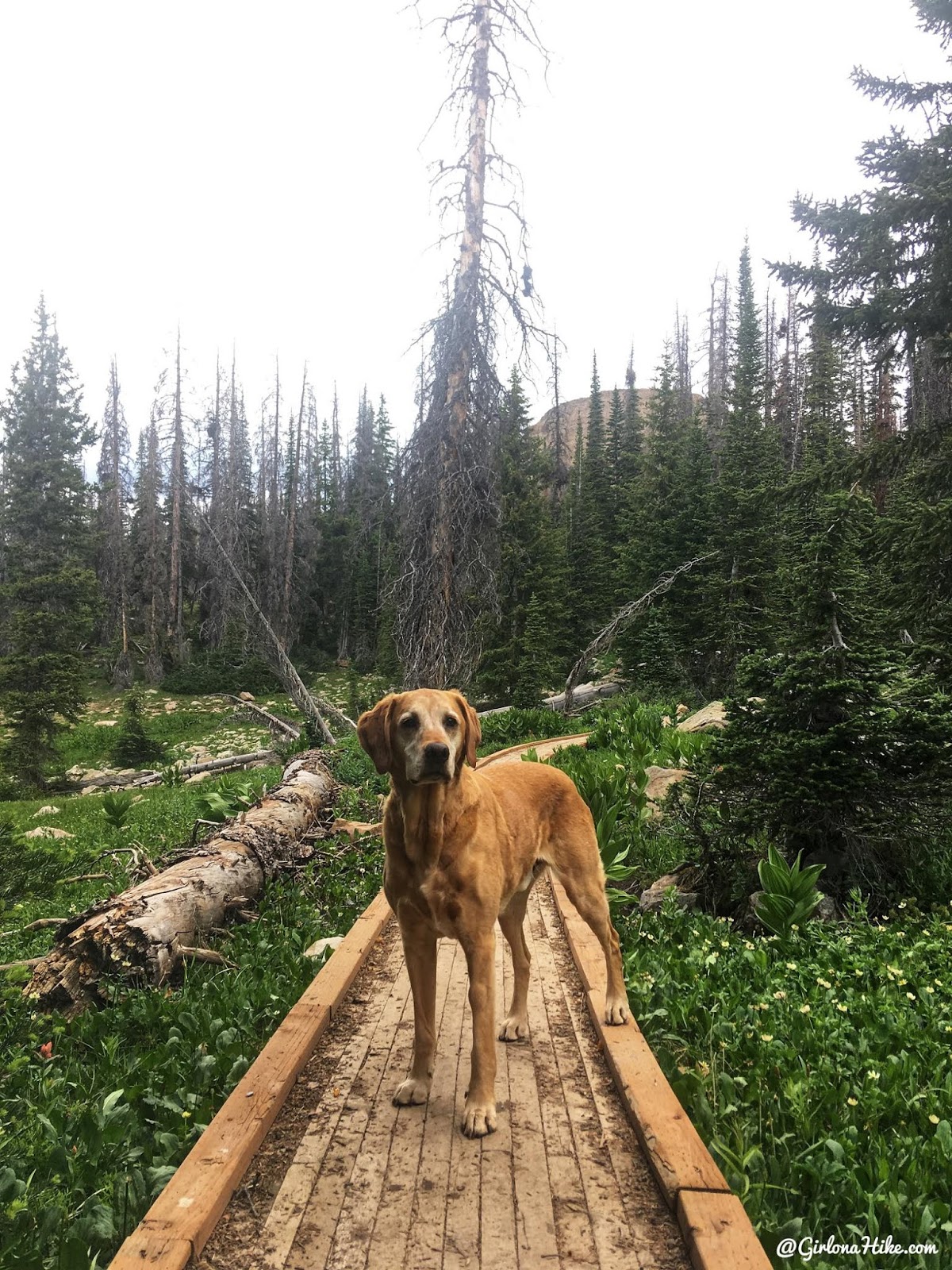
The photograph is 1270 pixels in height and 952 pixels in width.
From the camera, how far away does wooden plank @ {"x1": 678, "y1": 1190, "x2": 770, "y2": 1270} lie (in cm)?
205

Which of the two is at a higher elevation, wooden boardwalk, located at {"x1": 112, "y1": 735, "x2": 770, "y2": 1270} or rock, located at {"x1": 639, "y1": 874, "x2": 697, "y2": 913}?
wooden boardwalk, located at {"x1": 112, "y1": 735, "x2": 770, "y2": 1270}

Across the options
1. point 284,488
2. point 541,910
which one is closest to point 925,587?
point 541,910

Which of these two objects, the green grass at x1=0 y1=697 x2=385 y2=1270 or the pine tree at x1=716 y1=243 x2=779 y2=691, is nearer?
the green grass at x1=0 y1=697 x2=385 y2=1270

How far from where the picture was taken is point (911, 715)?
5148mm

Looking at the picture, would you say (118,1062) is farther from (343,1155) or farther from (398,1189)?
(398,1189)

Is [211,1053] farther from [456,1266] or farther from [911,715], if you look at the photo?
[911,715]

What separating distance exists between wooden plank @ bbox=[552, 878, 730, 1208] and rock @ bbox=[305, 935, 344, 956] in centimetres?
196

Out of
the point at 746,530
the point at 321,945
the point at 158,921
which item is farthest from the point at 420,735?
the point at 746,530

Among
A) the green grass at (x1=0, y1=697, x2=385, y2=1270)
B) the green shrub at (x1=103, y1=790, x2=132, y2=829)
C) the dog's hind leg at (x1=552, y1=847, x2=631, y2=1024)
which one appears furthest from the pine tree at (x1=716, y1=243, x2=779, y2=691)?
the dog's hind leg at (x1=552, y1=847, x2=631, y2=1024)

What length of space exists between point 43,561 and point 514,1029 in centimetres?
2605

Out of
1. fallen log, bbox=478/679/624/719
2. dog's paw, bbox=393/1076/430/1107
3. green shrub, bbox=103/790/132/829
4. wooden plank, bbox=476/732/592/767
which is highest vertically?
fallen log, bbox=478/679/624/719

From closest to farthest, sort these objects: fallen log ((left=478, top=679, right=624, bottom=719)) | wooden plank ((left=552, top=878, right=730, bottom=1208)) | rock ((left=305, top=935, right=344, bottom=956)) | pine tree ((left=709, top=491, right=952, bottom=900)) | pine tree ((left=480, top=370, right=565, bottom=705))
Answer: wooden plank ((left=552, top=878, right=730, bottom=1208)) < rock ((left=305, top=935, right=344, bottom=956)) < pine tree ((left=709, top=491, right=952, bottom=900)) < fallen log ((left=478, top=679, right=624, bottom=719)) < pine tree ((left=480, top=370, right=565, bottom=705))

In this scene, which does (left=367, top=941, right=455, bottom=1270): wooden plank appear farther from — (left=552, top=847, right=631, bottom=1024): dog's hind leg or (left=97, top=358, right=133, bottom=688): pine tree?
(left=97, top=358, right=133, bottom=688): pine tree

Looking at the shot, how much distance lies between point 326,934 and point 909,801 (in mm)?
4476
